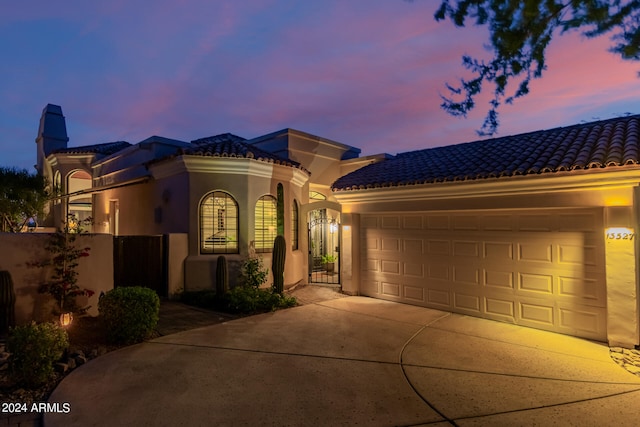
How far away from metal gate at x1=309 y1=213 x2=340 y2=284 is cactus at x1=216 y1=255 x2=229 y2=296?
630cm

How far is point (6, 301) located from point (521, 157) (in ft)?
38.7

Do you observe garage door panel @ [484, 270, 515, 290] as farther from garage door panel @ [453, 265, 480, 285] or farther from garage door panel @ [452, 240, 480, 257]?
garage door panel @ [452, 240, 480, 257]

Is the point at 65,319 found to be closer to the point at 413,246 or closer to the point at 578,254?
the point at 413,246

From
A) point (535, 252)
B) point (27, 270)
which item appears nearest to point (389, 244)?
point (535, 252)

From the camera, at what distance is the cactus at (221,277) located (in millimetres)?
10625

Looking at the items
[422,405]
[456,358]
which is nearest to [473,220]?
[456,358]

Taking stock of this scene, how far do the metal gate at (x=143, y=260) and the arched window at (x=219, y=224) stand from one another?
1308mm

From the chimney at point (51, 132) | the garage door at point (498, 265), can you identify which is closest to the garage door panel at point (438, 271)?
the garage door at point (498, 265)

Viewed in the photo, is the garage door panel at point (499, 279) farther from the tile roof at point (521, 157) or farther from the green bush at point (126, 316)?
the green bush at point (126, 316)

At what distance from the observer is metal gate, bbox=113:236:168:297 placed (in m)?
11.4

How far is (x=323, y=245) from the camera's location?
1803 centimetres

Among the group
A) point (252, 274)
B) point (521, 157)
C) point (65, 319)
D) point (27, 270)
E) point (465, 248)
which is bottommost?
point (65, 319)

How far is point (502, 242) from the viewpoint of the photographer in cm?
875

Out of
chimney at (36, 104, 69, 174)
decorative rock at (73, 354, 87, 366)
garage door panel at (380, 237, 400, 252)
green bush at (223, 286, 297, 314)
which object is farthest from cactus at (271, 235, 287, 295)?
chimney at (36, 104, 69, 174)
